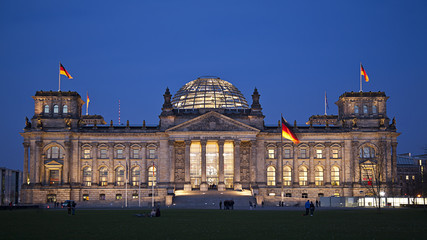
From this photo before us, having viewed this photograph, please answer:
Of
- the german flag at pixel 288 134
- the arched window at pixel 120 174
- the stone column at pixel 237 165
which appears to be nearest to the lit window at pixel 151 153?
the arched window at pixel 120 174

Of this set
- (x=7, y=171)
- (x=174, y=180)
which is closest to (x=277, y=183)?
(x=174, y=180)

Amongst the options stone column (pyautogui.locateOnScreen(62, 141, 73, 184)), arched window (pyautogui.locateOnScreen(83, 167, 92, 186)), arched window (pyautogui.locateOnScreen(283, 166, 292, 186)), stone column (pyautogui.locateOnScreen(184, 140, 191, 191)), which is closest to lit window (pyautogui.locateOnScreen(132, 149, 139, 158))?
arched window (pyautogui.locateOnScreen(83, 167, 92, 186))

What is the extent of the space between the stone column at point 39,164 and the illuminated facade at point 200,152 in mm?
181

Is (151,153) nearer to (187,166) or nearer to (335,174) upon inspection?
(187,166)

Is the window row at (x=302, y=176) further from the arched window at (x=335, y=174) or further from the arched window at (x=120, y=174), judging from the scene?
the arched window at (x=120, y=174)

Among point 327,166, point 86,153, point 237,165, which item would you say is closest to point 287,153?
point 327,166

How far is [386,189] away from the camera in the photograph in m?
110

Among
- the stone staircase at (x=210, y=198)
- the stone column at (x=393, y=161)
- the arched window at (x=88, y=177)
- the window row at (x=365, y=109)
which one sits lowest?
the stone staircase at (x=210, y=198)

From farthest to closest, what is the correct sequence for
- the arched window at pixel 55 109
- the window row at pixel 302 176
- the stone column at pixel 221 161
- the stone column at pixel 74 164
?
the window row at pixel 302 176
the arched window at pixel 55 109
the stone column at pixel 74 164
the stone column at pixel 221 161

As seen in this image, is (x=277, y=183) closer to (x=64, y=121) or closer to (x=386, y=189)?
(x=386, y=189)

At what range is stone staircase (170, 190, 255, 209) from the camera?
93.7 meters

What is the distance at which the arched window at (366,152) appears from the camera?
4473 inches

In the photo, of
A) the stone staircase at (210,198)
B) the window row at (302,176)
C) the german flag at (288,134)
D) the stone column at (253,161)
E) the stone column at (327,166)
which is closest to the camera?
the german flag at (288,134)

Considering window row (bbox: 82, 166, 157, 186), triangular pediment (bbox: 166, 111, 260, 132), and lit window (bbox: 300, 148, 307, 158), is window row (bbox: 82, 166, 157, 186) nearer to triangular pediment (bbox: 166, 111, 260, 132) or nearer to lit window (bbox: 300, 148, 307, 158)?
triangular pediment (bbox: 166, 111, 260, 132)
